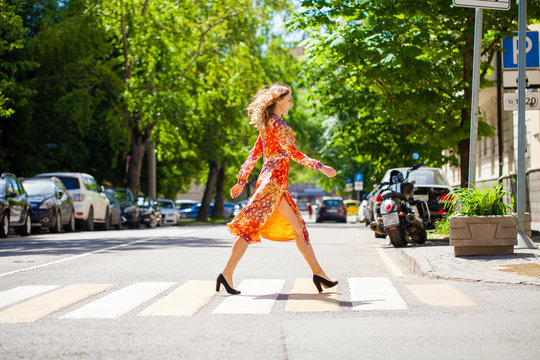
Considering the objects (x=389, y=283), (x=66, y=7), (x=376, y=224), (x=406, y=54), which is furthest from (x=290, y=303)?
(x=66, y=7)

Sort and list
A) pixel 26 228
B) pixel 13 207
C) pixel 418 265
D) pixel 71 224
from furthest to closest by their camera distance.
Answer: pixel 71 224
pixel 26 228
pixel 13 207
pixel 418 265

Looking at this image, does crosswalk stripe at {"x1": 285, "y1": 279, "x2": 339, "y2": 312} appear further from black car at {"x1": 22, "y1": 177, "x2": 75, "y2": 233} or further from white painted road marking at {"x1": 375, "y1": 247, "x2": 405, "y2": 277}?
black car at {"x1": 22, "y1": 177, "x2": 75, "y2": 233}

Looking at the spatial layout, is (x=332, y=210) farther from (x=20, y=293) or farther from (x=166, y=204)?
(x=20, y=293)

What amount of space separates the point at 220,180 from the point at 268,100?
45.4 meters

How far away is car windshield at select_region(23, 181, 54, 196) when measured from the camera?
2475 cm

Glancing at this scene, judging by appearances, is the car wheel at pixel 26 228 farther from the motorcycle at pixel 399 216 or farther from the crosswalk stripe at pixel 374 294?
the crosswalk stripe at pixel 374 294

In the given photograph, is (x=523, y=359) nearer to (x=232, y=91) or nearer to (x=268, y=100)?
(x=268, y=100)

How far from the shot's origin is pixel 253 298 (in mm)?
7938

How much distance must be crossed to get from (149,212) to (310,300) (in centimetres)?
2932

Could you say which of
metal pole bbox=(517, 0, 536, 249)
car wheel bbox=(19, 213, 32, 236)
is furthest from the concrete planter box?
car wheel bbox=(19, 213, 32, 236)

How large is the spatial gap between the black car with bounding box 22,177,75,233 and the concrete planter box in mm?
15536

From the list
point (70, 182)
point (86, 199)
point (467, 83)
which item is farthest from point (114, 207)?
point (467, 83)

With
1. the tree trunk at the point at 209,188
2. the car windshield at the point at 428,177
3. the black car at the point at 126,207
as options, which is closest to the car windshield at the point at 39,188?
the black car at the point at 126,207

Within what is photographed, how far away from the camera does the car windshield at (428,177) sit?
69.1 feet
